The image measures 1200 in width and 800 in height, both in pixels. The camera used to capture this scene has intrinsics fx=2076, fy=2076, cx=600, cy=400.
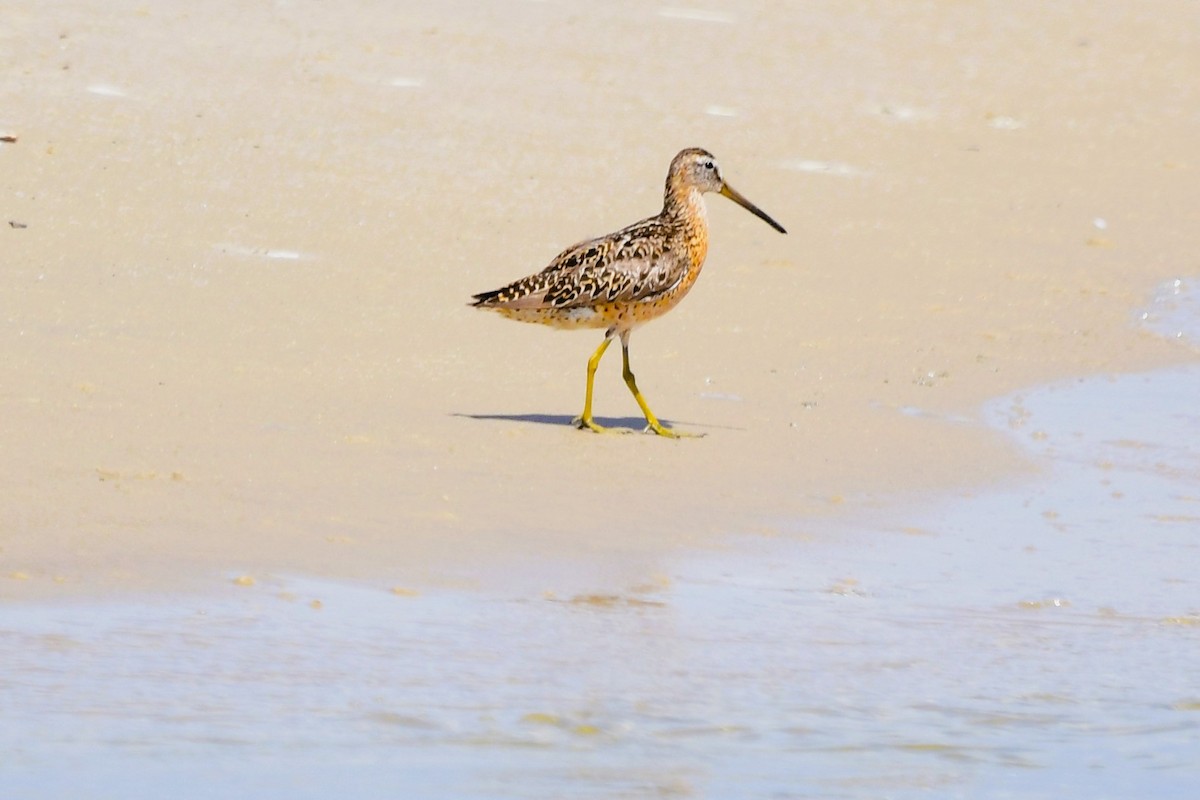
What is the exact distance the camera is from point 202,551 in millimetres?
6000

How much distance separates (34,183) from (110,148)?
2.67 ft

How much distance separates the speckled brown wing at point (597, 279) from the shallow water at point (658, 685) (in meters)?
2.28

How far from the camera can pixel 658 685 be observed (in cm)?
518

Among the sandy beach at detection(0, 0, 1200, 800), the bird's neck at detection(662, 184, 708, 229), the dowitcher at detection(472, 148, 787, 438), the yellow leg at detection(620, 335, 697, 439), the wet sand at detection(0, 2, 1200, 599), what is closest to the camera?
the sandy beach at detection(0, 0, 1200, 800)

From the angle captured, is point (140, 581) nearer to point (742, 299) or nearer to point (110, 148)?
point (742, 299)

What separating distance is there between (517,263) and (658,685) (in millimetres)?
6054

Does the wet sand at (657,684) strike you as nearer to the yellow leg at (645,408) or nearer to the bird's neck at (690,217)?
the yellow leg at (645,408)

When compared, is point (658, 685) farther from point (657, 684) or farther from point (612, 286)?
point (612, 286)

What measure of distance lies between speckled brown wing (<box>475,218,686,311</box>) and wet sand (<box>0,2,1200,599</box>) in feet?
1.45

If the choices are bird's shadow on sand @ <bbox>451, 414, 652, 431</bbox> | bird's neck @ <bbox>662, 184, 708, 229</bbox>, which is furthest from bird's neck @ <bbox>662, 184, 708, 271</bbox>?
bird's shadow on sand @ <bbox>451, 414, 652, 431</bbox>

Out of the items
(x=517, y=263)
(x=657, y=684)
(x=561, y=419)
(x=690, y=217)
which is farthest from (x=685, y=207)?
(x=657, y=684)

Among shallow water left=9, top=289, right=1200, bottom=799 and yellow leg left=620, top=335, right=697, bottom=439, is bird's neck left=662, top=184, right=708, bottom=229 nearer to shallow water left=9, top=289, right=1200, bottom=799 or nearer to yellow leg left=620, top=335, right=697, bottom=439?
yellow leg left=620, top=335, right=697, bottom=439

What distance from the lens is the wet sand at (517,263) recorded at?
6.77m

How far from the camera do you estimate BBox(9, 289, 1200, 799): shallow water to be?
4.51m
